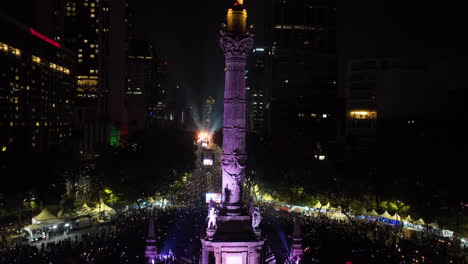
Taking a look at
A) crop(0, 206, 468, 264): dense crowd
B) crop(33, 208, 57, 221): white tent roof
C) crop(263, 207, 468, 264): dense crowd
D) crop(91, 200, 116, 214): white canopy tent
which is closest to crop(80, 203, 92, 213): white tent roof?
crop(91, 200, 116, 214): white canopy tent

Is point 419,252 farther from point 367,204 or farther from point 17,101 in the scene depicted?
point 17,101

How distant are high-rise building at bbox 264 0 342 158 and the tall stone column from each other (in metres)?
90.4

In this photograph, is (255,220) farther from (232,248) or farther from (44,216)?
(44,216)

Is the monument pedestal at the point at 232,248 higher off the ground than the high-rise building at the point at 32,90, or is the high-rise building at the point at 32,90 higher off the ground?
the high-rise building at the point at 32,90

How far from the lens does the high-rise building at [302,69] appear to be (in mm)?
124438

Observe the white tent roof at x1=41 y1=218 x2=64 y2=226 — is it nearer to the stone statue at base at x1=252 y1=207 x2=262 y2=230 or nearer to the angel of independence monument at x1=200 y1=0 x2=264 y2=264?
the angel of independence monument at x1=200 y1=0 x2=264 y2=264

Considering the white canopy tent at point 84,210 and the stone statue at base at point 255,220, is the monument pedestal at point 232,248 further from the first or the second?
the white canopy tent at point 84,210

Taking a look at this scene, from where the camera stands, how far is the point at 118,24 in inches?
6166

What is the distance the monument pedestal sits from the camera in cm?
2705

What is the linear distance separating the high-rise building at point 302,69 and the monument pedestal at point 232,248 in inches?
3613

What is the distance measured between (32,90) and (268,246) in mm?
82696

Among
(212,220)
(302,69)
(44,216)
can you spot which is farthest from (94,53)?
(212,220)

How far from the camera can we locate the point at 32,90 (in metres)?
97.2

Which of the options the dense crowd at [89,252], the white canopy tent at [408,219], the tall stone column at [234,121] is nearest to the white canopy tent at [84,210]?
the dense crowd at [89,252]
